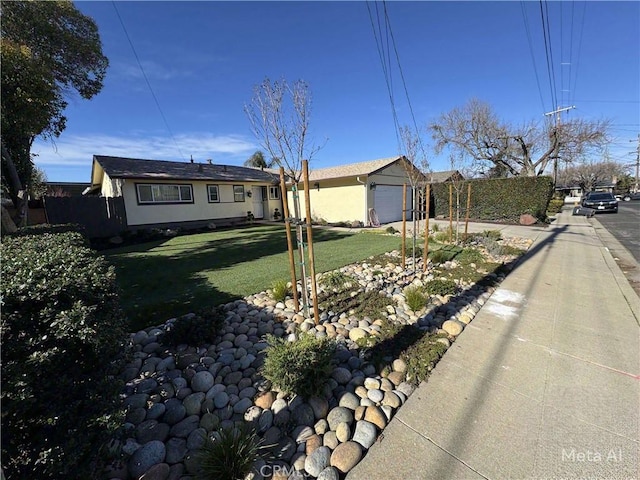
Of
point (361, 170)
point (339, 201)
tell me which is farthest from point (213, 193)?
point (361, 170)

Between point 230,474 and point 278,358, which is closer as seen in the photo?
point 230,474

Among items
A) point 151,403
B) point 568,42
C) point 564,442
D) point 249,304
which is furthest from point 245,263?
point 568,42

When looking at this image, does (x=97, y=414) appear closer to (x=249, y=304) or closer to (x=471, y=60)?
(x=249, y=304)

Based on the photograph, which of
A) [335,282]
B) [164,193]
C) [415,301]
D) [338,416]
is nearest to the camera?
[338,416]

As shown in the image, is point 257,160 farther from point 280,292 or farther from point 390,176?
point 280,292

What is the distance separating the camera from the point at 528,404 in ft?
6.94

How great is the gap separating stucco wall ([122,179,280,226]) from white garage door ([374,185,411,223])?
25.1ft

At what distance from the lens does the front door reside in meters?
17.2

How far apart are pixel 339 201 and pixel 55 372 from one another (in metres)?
14.8

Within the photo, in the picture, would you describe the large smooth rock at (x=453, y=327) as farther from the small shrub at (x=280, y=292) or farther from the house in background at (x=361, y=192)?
the house in background at (x=361, y=192)

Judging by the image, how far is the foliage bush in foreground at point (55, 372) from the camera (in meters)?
1.24

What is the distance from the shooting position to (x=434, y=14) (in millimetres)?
7059

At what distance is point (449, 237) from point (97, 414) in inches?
359

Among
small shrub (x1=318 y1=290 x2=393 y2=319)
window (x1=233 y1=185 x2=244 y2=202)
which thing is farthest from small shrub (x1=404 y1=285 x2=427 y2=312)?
window (x1=233 y1=185 x2=244 y2=202)
